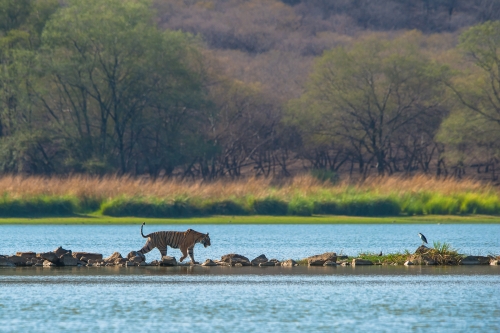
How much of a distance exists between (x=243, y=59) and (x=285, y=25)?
16368 mm

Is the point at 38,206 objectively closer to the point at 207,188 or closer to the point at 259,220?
the point at 207,188

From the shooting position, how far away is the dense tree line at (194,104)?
6066 centimetres

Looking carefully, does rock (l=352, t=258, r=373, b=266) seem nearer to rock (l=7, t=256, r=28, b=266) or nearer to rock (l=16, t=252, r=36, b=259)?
rock (l=16, t=252, r=36, b=259)

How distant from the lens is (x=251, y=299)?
18922 mm

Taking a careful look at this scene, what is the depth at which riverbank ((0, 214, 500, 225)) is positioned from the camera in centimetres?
4422

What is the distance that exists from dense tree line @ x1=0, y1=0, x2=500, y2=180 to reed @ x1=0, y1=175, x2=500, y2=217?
439 inches

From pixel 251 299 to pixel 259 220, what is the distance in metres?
27.2

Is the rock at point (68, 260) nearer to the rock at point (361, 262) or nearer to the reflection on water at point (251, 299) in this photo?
the reflection on water at point (251, 299)

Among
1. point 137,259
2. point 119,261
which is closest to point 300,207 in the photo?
point 137,259

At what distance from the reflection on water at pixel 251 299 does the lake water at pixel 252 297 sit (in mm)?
17

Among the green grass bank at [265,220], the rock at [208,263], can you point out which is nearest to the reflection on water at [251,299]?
the rock at [208,263]

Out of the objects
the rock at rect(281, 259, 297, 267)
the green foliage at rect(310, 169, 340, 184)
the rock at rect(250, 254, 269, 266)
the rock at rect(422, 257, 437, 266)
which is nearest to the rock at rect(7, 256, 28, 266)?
the rock at rect(250, 254, 269, 266)

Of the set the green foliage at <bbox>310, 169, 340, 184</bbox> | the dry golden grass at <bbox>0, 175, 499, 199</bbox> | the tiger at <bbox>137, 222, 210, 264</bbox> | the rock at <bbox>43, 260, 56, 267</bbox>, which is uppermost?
the green foliage at <bbox>310, 169, 340, 184</bbox>

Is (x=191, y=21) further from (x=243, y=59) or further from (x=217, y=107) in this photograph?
(x=217, y=107)
